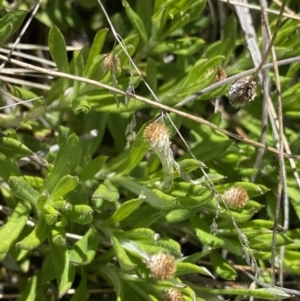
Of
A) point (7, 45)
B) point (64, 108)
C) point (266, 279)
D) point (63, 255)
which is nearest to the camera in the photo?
point (63, 255)

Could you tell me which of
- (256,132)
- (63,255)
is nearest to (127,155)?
(63,255)

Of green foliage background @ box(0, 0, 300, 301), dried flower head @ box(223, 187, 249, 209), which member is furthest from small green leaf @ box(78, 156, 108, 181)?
dried flower head @ box(223, 187, 249, 209)

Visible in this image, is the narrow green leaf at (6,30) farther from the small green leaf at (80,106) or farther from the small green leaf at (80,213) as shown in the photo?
the small green leaf at (80,213)

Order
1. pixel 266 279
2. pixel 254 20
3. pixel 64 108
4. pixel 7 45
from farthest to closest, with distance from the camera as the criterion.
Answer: pixel 254 20, pixel 7 45, pixel 64 108, pixel 266 279

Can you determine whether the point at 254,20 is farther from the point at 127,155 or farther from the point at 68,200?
the point at 68,200

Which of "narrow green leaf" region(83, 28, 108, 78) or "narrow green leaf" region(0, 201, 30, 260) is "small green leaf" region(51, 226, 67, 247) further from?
"narrow green leaf" region(83, 28, 108, 78)

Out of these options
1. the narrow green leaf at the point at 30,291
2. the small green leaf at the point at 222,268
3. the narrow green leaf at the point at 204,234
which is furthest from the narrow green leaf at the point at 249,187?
the narrow green leaf at the point at 30,291
